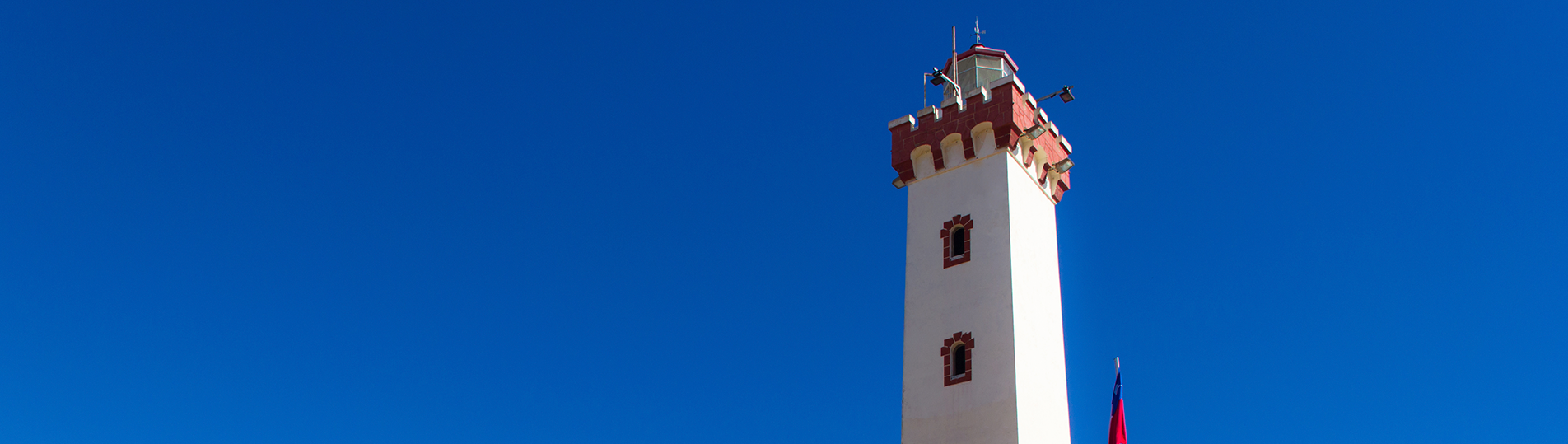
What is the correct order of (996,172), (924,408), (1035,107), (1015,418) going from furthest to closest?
1. (1035,107)
2. (996,172)
3. (924,408)
4. (1015,418)

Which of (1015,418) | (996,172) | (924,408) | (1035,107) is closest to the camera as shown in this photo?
(1015,418)

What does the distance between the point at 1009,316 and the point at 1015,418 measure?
2.34 meters

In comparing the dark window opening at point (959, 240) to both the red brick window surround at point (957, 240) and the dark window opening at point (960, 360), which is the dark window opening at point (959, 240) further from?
the dark window opening at point (960, 360)

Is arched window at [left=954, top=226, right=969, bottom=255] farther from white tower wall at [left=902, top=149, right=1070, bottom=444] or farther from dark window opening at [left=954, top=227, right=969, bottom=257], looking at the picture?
white tower wall at [left=902, top=149, right=1070, bottom=444]

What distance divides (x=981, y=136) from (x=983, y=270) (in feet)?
12.6

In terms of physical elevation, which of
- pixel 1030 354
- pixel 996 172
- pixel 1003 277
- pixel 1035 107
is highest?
A: pixel 1035 107

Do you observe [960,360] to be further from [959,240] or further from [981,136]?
[981,136]

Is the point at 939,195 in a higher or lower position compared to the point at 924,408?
higher

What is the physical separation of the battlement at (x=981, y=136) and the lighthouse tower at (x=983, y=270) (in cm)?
3

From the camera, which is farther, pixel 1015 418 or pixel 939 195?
pixel 939 195

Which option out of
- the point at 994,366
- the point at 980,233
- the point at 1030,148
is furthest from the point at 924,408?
the point at 1030,148

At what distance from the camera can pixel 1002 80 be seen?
2997 cm

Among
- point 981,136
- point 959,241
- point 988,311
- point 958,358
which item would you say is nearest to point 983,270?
point 988,311

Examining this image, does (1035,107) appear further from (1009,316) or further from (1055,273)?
(1009,316)
